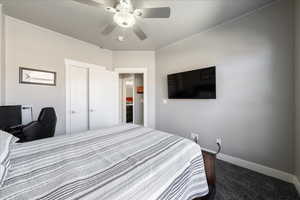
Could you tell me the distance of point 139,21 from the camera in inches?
86.6

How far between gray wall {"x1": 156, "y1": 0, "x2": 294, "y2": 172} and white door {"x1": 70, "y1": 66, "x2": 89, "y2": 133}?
2.53 m

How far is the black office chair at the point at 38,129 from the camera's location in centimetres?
176

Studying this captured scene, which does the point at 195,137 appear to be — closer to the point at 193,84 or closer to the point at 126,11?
the point at 193,84

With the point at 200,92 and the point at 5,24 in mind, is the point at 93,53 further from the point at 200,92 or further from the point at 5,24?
the point at 200,92

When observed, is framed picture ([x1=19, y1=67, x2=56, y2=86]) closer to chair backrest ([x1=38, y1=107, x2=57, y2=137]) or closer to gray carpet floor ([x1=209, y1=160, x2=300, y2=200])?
chair backrest ([x1=38, y1=107, x2=57, y2=137])

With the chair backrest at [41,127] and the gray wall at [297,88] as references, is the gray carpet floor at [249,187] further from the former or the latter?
the chair backrest at [41,127]

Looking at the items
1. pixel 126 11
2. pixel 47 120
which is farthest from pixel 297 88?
pixel 47 120

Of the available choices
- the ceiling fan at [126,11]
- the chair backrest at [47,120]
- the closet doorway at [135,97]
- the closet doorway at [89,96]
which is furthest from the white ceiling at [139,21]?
the closet doorway at [135,97]

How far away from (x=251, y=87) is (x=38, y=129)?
3.33 meters

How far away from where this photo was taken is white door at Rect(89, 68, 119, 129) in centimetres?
316

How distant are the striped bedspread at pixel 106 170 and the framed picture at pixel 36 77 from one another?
1.62m

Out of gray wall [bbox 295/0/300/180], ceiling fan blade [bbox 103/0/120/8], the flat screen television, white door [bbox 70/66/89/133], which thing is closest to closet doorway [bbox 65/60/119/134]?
white door [bbox 70/66/89/133]

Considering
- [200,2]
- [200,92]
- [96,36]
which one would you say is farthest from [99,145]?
[96,36]

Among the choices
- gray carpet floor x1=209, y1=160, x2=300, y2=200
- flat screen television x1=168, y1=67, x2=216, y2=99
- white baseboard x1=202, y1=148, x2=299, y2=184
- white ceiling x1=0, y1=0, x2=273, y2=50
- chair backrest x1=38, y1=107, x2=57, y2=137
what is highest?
white ceiling x1=0, y1=0, x2=273, y2=50
